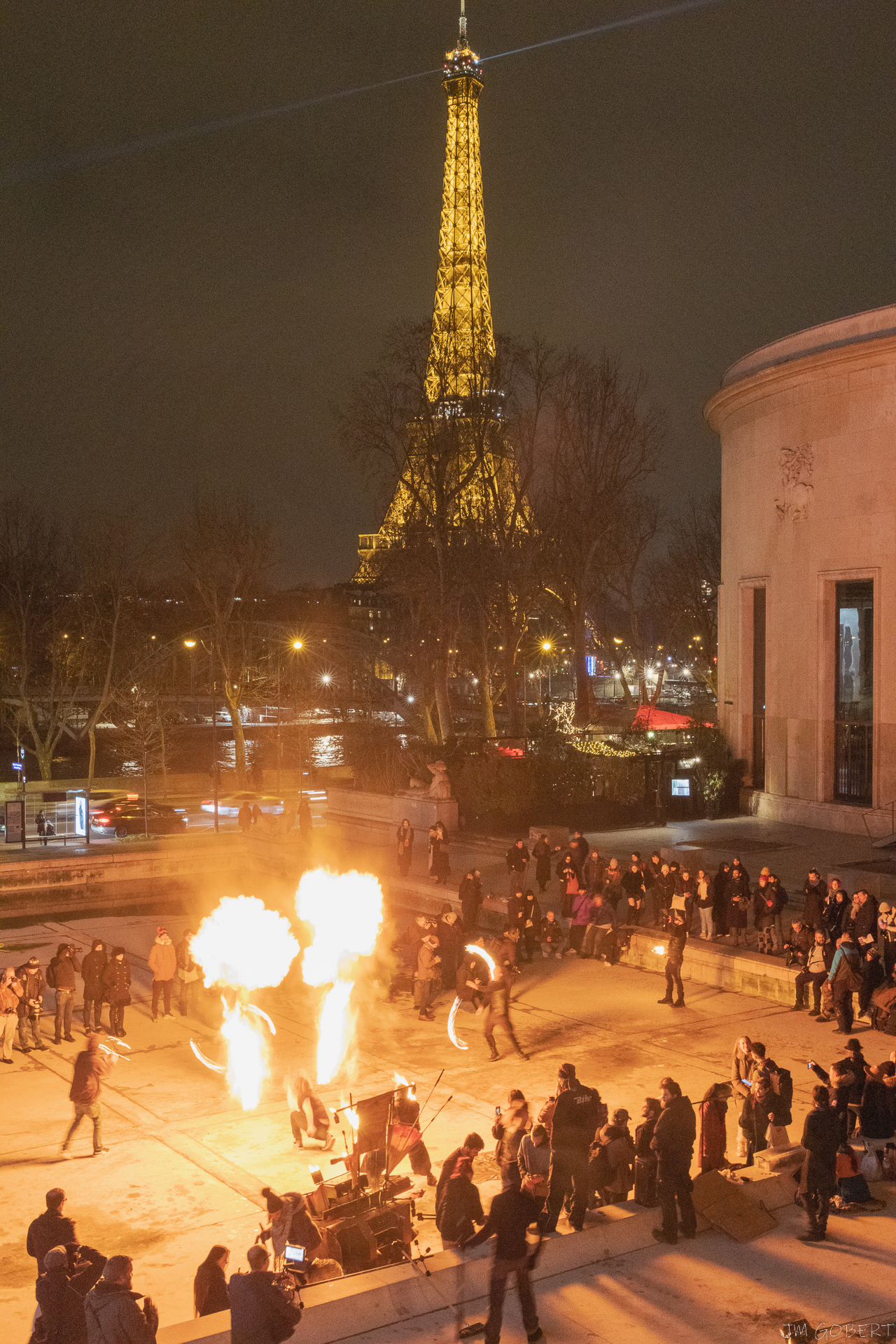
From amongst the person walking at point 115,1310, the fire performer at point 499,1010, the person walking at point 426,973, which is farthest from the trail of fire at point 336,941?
the person walking at point 115,1310

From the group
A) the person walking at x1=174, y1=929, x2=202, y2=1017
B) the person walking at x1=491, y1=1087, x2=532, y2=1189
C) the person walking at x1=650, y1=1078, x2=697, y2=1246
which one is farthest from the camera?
the person walking at x1=174, y1=929, x2=202, y2=1017

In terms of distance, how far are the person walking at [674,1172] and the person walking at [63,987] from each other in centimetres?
956

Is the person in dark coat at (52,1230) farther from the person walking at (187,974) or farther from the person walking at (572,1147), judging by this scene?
the person walking at (187,974)

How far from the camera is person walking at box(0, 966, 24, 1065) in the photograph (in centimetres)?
1518

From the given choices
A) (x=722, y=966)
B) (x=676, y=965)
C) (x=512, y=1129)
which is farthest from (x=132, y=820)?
(x=512, y=1129)

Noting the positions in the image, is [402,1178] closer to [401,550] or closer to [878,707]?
[878,707]

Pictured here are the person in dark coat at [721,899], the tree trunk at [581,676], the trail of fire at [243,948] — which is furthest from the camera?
the tree trunk at [581,676]

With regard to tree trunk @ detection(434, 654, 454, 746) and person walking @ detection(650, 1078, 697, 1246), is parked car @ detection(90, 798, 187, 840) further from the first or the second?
person walking @ detection(650, 1078, 697, 1246)

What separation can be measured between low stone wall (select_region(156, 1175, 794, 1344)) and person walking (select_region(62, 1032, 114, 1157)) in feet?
14.9

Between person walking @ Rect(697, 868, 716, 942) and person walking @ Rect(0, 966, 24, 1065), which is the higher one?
person walking @ Rect(697, 868, 716, 942)

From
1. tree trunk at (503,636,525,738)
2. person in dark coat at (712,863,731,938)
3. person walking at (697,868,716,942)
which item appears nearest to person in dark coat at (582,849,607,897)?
person walking at (697,868,716,942)

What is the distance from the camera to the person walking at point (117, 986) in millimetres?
16125

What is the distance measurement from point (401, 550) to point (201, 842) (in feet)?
35.0

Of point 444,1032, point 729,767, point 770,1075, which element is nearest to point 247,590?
point 729,767
